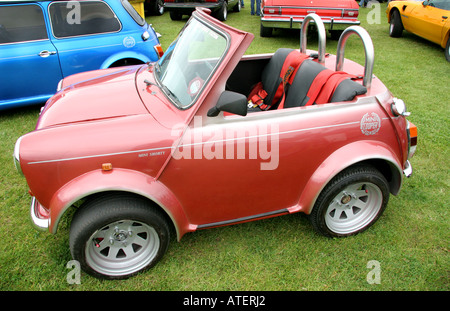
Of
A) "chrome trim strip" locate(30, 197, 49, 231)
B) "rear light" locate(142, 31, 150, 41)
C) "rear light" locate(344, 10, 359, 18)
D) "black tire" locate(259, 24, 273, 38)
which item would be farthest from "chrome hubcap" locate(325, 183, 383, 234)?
"black tire" locate(259, 24, 273, 38)

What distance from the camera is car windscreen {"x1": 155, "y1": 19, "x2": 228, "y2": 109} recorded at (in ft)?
7.86

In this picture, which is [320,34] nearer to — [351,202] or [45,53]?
[351,202]

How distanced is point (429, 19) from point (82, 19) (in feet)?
24.1

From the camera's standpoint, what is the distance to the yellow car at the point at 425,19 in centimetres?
719

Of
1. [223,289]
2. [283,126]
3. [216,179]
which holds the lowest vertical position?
[223,289]

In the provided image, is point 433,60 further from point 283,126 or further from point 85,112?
point 85,112

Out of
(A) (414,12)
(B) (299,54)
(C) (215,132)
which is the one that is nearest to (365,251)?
(C) (215,132)

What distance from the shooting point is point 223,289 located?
258cm

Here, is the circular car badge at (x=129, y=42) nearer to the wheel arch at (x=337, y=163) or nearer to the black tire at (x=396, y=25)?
the wheel arch at (x=337, y=163)

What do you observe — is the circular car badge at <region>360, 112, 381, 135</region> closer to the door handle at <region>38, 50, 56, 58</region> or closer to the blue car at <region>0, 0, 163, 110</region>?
the blue car at <region>0, 0, 163, 110</region>

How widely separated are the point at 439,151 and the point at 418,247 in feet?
5.95

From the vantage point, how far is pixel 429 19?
296 inches

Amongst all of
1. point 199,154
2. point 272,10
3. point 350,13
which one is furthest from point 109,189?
point 350,13
